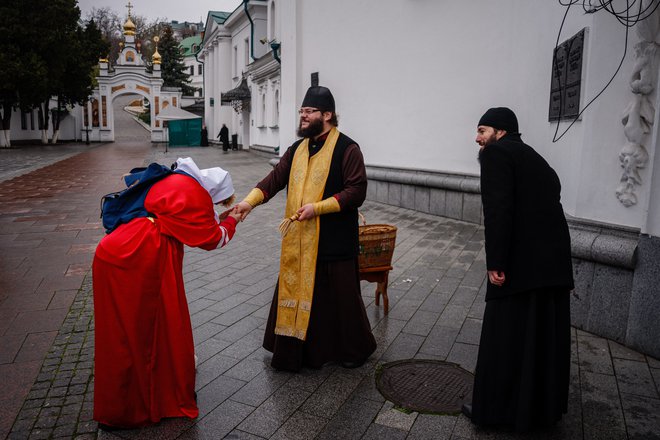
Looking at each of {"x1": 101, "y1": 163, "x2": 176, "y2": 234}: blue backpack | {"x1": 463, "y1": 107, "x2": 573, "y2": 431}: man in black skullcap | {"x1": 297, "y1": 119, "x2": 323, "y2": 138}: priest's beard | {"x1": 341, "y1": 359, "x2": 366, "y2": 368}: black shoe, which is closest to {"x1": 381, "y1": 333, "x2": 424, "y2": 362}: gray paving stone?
{"x1": 341, "y1": 359, "x2": 366, "y2": 368}: black shoe

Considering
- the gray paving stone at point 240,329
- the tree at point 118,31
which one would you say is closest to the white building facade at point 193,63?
the tree at point 118,31

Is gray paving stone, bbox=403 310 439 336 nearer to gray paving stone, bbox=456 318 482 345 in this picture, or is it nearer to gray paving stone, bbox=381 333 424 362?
gray paving stone, bbox=381 333 424 362

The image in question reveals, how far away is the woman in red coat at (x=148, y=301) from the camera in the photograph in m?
3.34

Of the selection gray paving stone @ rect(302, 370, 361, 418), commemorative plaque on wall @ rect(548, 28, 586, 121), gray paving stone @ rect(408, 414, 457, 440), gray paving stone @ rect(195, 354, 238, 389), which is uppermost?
commemorative plaque on wall @ rect(548, 28, 586, 121)

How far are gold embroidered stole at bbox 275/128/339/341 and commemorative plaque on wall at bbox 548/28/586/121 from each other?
2669 millimetres

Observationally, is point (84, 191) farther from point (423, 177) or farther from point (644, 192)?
point (644, 192)

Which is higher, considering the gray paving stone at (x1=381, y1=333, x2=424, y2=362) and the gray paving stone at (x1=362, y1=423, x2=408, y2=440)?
the gray paving stone at (x1=381, y1=333, x2=424, y2=362)

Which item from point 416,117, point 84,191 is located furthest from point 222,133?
point 416,117

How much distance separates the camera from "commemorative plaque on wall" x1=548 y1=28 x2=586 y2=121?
5418 millimetres

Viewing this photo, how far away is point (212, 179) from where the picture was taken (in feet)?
11.7

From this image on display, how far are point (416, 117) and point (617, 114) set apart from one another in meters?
6.24

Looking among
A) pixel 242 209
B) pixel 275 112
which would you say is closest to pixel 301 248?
pixel 242 209

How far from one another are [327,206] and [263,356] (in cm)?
142

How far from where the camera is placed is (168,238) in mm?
3461
